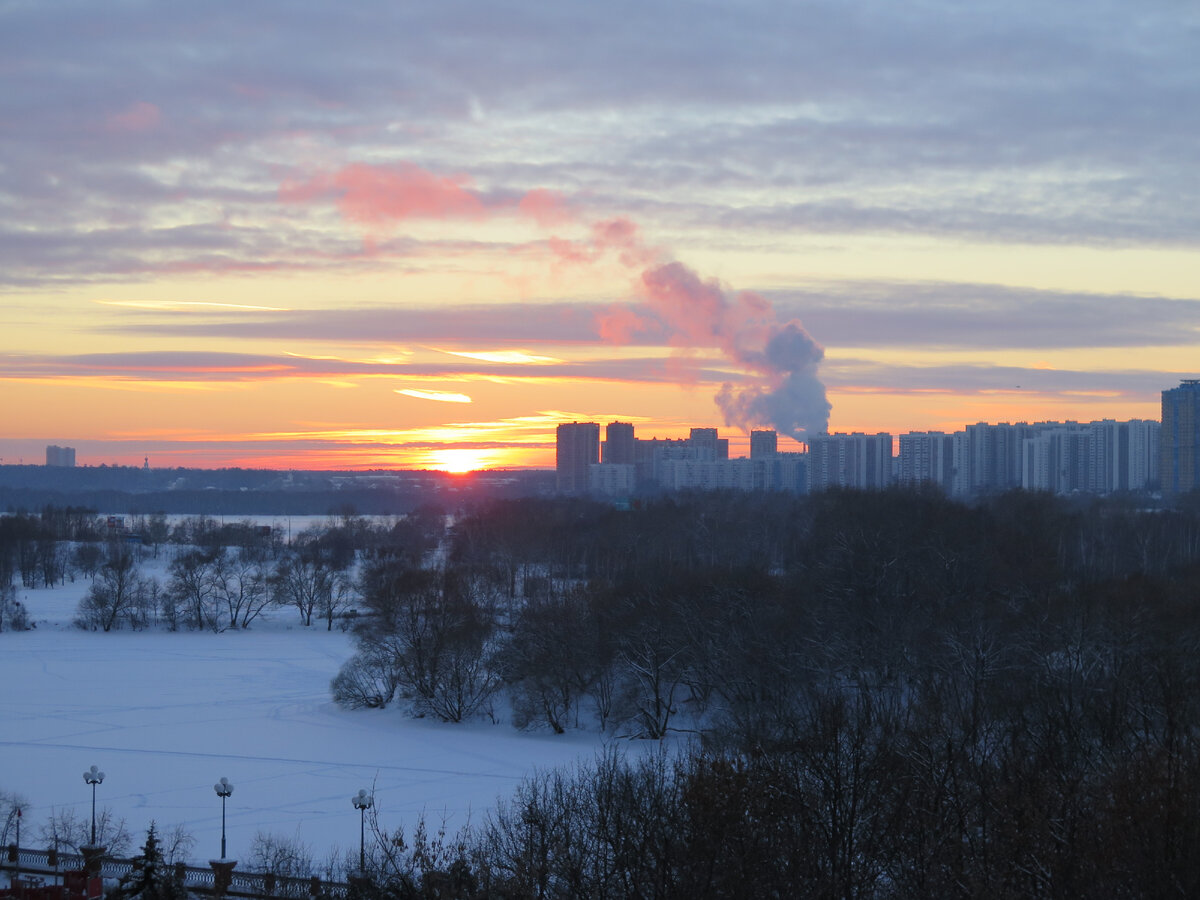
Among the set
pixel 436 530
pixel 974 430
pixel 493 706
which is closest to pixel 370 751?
pixel 493 706

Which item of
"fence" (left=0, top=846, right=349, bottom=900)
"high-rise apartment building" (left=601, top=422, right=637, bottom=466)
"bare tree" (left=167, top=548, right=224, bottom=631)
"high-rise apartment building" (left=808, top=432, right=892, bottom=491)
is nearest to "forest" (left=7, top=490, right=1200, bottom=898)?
"bare tree" (left=167, top=548, right=224, bottom=631)

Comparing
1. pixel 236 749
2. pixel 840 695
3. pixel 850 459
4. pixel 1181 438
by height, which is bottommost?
pixel 236 749

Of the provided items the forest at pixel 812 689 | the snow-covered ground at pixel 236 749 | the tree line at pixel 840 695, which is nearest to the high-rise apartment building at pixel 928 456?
the forest at pixel 812 689

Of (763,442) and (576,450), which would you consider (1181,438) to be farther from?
(576,450)

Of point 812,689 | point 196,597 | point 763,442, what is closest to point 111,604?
point 196,597

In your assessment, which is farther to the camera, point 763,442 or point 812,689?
point 763,442

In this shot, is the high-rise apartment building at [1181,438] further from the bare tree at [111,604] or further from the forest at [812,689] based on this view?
the bare tree at [111,604]

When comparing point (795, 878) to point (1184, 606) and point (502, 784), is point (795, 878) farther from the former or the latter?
point (1184, 606)
